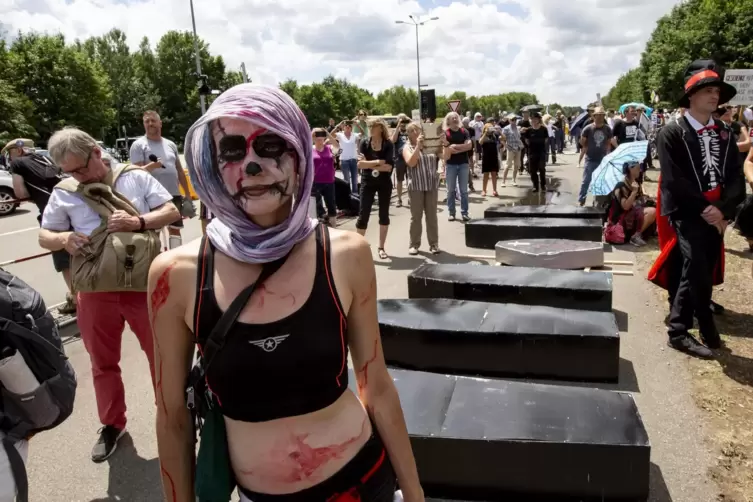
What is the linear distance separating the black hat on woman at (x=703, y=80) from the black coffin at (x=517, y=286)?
1740 millimetres

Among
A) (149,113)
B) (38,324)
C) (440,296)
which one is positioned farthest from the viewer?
(149,113)

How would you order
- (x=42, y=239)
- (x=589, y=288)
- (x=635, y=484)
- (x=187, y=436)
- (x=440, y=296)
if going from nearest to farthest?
(x=187, y=436) < (x=635, y=484) < (x=42, y=239) < (x=589, y=288) < (x=440, y=296)

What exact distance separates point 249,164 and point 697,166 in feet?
13.9

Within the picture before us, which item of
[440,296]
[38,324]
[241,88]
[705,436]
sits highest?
[241,88]

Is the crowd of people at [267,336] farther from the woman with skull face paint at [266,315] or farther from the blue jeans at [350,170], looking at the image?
the blue jeans at [350,170]

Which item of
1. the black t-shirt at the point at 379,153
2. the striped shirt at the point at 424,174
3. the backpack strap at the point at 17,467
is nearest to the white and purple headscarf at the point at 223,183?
Answer: the backpack strap at the point at 17,467

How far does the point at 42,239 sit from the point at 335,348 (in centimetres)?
276

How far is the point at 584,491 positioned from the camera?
281 centimetres

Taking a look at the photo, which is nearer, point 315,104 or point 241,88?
point 241,88

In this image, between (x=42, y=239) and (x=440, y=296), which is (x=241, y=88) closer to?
(x=42, y=239)

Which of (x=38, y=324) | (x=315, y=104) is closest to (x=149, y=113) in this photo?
(x=38, y=324)

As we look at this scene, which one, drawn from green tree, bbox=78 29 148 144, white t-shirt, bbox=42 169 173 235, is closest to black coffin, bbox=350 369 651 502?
white t-shirt, bbox=42 169 173 235

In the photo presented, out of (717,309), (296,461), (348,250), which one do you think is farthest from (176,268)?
(717,309)

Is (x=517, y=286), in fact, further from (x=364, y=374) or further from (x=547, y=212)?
(x=547, y=212)
